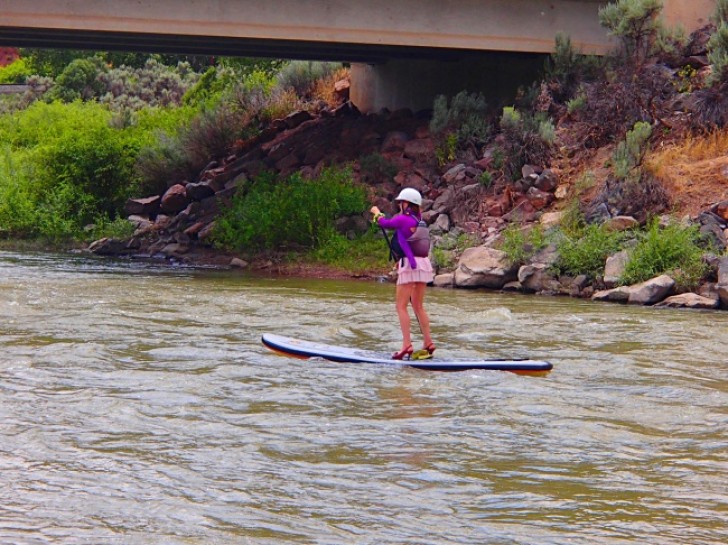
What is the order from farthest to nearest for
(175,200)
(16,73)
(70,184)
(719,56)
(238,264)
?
(16,73) < (70,184) < (175,200) < (238,264) < (719,56)

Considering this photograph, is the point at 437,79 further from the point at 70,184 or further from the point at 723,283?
the point at 723,283

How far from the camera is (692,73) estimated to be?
984 inches

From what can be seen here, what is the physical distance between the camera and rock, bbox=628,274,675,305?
60.2 feet

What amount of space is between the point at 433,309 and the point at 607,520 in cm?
1044

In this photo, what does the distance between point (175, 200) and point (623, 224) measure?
11.7 metres

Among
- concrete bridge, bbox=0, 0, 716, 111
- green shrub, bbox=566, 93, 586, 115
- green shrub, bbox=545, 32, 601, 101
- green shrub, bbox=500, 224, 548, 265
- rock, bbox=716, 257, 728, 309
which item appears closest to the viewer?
rock, bbox=716, 257, 728, 309

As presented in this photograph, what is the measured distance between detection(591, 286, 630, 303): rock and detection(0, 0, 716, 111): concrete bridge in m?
7.56

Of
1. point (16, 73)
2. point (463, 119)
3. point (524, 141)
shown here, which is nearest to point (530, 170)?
point (524, 141)

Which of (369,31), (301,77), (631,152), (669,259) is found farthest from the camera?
(301,77)

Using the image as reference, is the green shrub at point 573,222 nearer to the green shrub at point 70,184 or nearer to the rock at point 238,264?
the rock at point 238,264

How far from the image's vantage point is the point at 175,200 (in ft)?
93.6

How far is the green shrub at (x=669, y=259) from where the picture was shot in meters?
18.6

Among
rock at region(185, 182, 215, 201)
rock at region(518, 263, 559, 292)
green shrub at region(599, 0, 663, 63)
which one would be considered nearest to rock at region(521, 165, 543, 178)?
green shrub at region(599, 0, 663, 63)

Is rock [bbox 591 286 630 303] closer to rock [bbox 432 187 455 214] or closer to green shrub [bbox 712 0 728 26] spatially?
rock [bbox 432 187 455 214]
